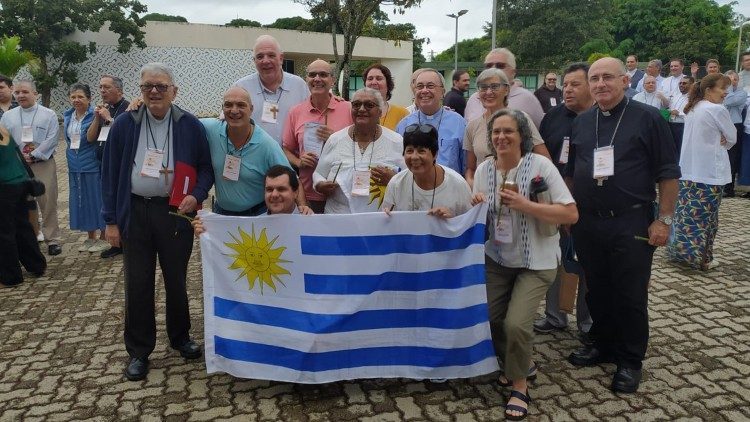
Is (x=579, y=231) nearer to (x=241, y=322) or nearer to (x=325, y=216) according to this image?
(x=325, y=216)

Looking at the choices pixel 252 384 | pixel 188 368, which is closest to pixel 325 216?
pixel 252 384

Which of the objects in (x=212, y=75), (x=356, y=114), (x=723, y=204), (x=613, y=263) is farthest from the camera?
(x=212, y=75)

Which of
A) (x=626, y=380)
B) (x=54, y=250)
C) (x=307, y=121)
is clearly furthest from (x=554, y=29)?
(x=626, y=380)

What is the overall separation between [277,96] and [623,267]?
3225 millimetres

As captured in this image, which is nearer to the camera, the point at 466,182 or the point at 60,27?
the point at 466,182

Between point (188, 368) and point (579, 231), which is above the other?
point (579, 231)

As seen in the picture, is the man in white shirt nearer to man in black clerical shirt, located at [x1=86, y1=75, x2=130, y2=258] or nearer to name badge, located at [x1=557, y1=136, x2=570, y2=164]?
man in black clerical shirt, located at [x1=86, y1=75, x2=130, y2=258]

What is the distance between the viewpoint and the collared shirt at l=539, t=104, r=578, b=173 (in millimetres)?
4367

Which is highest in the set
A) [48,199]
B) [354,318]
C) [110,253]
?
Result: [48,199]

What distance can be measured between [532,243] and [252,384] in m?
2.08

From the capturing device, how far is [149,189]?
3.94 metres

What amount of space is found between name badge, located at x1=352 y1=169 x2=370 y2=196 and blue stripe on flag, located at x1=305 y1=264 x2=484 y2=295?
624 mm

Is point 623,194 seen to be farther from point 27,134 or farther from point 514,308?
point 27,134

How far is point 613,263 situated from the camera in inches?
151
